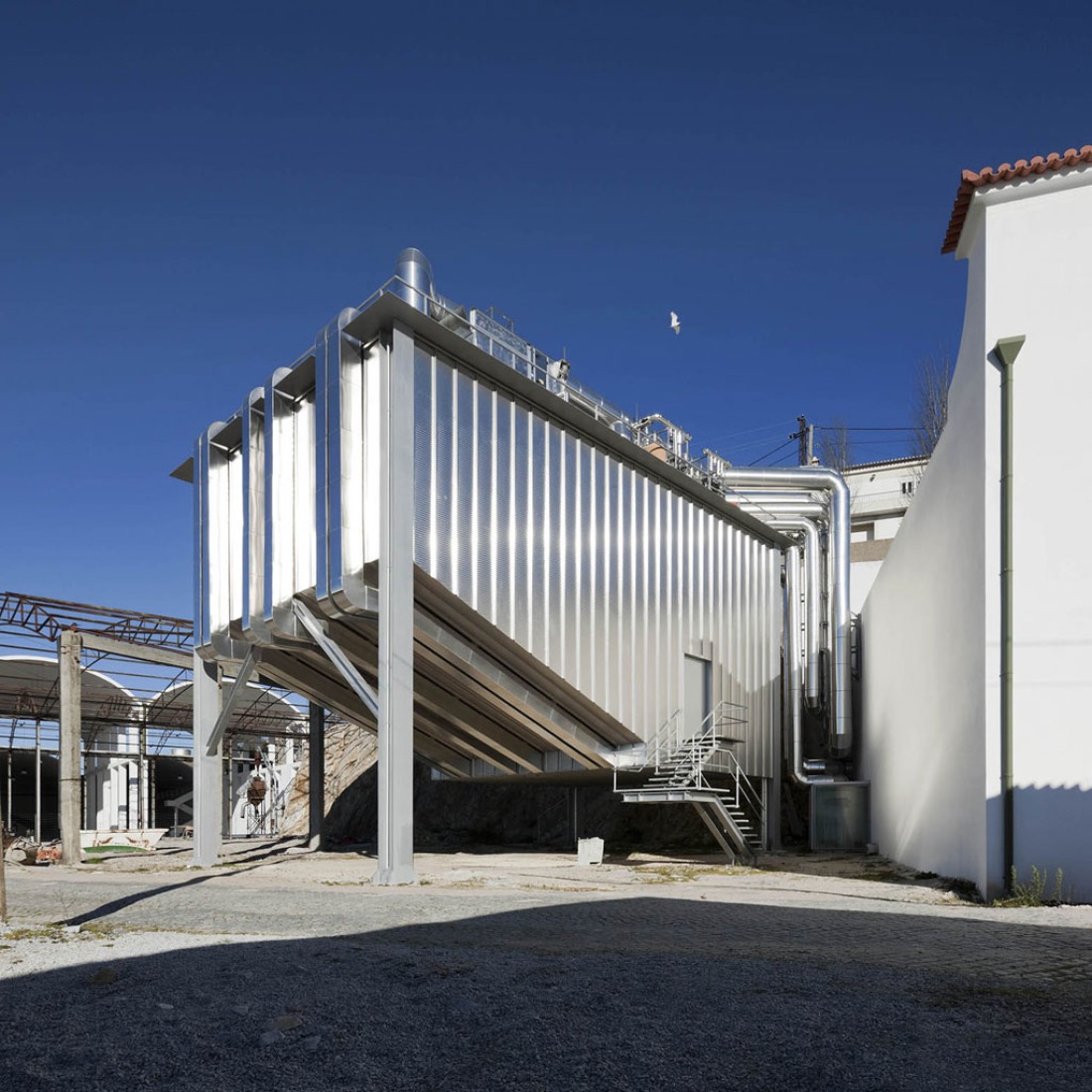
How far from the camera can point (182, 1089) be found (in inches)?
217

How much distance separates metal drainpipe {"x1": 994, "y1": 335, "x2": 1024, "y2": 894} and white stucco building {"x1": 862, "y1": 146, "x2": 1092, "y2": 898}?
0.13 ft

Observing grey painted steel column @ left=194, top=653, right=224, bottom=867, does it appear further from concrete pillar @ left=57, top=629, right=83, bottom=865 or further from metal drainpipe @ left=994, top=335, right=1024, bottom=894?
metal drainpipe @ left=994, top=335, right=1024, bottom=894

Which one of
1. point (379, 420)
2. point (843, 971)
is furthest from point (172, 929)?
point (379, 420)

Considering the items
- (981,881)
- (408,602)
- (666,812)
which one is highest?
(408,602)

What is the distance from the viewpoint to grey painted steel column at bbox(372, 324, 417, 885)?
1819cm

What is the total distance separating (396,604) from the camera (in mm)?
18438

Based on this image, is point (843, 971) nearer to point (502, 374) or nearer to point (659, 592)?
point (502, 374)

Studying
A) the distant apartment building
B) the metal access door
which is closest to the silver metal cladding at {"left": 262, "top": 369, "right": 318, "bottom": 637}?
the metal access door

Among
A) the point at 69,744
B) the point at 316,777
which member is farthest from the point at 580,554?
the point at 69,744

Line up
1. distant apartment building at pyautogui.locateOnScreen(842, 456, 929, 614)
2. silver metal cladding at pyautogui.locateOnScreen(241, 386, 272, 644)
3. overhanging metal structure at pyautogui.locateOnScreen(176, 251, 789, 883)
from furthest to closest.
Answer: distant apartment building at pyautogui.locateOnScreen(842, 456, 929, 614) → silver metal cladding at pyautogui.locateOnScreen(241, 386, 272, 644) → overhanging metal structure at pyautogui.locateOnScreen(176, 251, 789, 883)

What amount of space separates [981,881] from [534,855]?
14.9m

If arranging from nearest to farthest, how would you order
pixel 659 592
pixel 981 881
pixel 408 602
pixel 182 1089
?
pixel 182 1089
pixel 981 881
pixel 408 602
pixel 659 592

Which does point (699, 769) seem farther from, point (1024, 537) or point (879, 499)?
point (879, 499)

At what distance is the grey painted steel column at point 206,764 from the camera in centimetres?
2400
